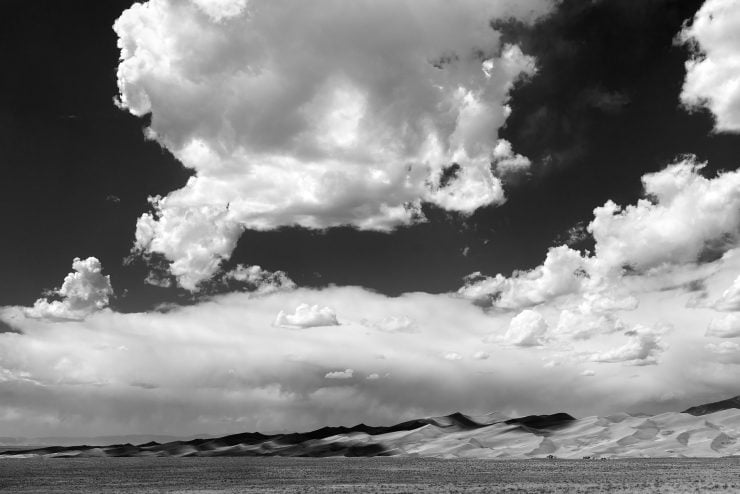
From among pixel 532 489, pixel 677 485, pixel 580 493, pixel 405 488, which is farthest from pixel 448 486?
pixel 677 485

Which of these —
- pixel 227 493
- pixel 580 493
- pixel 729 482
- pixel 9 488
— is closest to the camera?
pixel 580 493

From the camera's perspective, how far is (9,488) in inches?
3388

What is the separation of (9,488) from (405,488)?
177ft

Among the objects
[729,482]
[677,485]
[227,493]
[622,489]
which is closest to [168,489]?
[227,493]

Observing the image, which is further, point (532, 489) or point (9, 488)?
point (9, 488)

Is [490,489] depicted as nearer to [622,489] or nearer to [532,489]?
[532,489]

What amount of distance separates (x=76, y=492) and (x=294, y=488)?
26073 millimetres

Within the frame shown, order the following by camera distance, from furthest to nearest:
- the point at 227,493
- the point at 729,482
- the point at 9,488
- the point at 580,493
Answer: the point at 9,488
the point at 729,482
the point at 227,493
the point at 580,493

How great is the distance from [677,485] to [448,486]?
26998mm

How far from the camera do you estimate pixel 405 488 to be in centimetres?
7712

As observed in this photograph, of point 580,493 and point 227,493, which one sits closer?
point 580,493

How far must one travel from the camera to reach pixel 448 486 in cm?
8012

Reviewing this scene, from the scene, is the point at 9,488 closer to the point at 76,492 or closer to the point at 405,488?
the point at 76,492

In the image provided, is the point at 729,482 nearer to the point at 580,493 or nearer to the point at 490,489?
the point at 580,493
